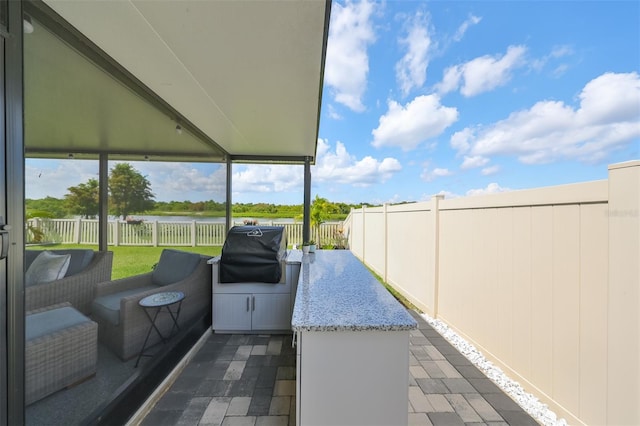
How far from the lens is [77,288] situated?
4.91 ft

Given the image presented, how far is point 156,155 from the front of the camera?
2.37 meters

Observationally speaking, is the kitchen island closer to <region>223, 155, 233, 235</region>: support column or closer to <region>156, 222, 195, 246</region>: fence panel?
<region>156, 222, 195, 246</region>: fence panel

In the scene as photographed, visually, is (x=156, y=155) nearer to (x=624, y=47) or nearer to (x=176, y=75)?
(x=176, y=75)

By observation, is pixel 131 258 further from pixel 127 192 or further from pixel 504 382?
pixel 504 382

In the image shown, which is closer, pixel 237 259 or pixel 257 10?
pixel 257 10

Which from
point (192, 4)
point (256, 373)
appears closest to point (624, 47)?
point (192, 4)

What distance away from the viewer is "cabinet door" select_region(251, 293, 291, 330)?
10.2 ft

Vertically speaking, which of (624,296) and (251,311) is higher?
(624,296)

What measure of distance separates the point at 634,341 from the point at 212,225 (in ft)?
12.9

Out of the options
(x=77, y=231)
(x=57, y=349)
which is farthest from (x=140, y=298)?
(x=77, y=231)

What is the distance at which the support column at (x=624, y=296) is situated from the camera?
1353 mm

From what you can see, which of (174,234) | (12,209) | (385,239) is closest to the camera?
(12,209)

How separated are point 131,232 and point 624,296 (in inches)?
126

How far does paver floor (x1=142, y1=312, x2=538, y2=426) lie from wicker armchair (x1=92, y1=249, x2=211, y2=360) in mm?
466
